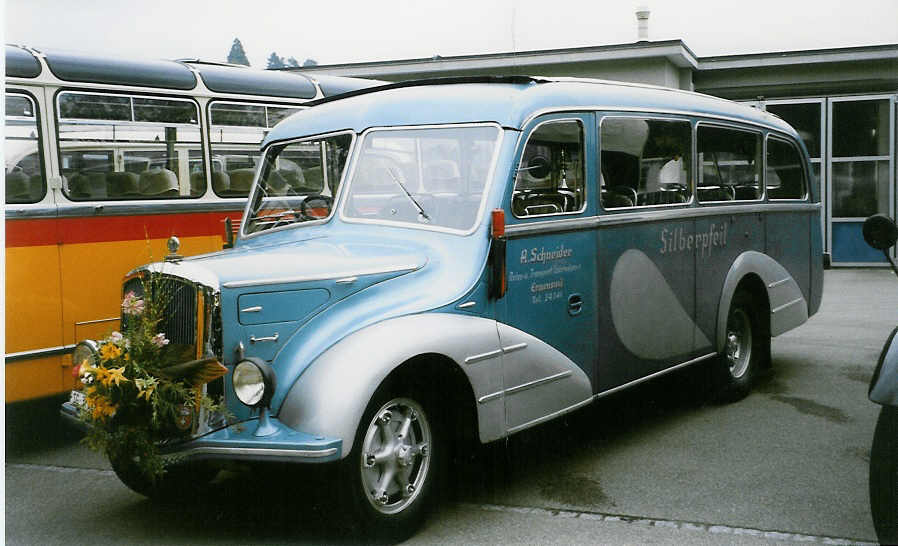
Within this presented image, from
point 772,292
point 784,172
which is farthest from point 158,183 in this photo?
point 784,172

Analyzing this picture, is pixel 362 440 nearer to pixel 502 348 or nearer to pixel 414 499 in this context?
pixel 414 499

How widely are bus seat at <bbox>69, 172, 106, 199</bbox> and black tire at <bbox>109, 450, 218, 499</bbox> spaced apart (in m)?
2.67

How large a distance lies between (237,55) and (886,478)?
568 centimetres

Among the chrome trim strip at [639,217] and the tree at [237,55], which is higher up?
the tree at [237,55]

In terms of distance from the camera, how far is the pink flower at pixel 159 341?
4238 mm

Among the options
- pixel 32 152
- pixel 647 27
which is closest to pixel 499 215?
pixel 32 152

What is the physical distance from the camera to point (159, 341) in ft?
13.9

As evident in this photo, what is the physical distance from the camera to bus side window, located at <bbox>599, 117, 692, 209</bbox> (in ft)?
19.7

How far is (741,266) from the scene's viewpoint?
741 centimetres

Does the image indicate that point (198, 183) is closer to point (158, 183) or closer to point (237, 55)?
point (158, 183)

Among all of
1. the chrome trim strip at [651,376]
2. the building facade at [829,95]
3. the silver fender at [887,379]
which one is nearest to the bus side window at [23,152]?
the chrome trim strip at [651,376]

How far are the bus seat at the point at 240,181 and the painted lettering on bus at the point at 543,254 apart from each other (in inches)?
150

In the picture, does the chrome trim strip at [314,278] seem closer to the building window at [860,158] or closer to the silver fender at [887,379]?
the silver fender at [887,379]

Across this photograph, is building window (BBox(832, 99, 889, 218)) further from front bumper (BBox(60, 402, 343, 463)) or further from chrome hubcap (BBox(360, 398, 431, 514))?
front bumper (BBox(60, 402, 343, 463))
